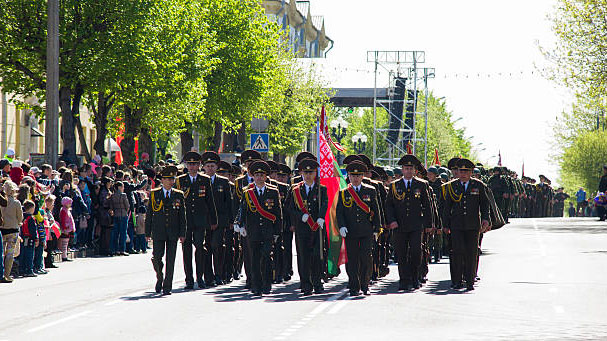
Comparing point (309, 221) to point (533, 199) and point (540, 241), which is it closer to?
point (540, 241)

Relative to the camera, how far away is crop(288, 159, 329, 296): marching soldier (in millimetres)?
16156

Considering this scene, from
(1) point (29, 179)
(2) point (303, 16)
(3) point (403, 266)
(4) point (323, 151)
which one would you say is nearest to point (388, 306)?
(3) point (403, 266)

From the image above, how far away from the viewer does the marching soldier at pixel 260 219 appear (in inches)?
639

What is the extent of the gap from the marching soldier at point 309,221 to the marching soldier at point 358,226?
364 mm

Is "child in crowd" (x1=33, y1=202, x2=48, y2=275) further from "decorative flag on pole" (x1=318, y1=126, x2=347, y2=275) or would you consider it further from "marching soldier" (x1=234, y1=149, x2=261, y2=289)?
"decorative flag on pole" (x1=318, y1=126, x2=347, y2=275)

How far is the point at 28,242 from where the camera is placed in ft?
64.0

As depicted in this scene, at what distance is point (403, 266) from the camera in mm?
17000

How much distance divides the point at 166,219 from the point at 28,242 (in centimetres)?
421

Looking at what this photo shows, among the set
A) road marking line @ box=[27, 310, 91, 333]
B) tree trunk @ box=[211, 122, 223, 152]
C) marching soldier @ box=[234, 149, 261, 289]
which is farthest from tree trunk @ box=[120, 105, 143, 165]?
road marking line @ box=[27, 310, 91, 333]

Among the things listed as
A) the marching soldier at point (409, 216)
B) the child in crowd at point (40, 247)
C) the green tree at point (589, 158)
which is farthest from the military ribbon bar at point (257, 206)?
the green tree at point (589, 158)

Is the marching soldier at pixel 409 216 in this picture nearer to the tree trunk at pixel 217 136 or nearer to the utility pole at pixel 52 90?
the utility pole at pixel 52 90

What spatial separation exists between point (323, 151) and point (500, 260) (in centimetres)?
722

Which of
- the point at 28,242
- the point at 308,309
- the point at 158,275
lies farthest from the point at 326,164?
the point at 28,242

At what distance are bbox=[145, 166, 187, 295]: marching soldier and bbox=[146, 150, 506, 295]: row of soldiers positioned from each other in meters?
0.01
